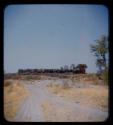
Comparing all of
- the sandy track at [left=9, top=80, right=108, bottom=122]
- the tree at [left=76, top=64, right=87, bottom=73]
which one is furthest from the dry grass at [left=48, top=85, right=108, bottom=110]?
the tree at [left=76, top=64, right=87, bottom=73]

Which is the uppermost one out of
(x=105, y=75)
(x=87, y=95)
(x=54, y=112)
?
(x=105, y=75)

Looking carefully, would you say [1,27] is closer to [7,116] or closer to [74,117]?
[7,116]

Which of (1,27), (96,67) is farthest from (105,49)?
(1,27)

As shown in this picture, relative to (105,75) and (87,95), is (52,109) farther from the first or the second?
(105,75)

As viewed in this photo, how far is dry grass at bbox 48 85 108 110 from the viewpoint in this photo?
78.8 inches

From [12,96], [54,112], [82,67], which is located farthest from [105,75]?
[12,96]

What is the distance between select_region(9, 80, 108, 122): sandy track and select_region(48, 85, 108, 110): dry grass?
41 mm

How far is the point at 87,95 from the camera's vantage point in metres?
2.05

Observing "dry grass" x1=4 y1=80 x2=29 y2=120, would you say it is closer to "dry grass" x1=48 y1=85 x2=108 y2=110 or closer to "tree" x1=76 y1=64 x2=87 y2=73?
"dry grass" x1=48 y1=85 x2=108 y2=110

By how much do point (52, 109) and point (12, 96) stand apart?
362mm
